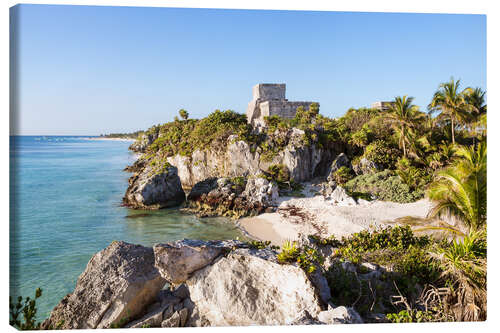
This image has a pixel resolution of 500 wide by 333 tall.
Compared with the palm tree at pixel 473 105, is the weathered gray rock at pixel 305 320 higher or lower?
lower

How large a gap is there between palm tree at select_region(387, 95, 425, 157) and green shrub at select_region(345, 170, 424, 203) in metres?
2.50

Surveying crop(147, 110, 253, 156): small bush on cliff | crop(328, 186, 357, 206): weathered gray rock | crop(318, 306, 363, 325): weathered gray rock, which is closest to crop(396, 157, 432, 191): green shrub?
crop(328, 186, 357, 206): weathered gray rock

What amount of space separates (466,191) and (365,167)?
1125 centimetres

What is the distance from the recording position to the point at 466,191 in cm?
463

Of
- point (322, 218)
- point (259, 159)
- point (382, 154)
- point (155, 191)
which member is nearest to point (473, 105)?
point (382, 154)

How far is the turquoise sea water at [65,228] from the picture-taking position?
14.5 feet

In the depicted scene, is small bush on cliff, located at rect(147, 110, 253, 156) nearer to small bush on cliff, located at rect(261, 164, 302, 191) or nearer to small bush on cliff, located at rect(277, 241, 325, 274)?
small bush on cliff, located at rect(261, 164, 302, 191)

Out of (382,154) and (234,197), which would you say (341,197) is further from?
(234,197)

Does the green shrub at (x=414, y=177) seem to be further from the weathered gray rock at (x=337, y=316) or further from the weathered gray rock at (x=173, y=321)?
the weathered gray rock at (x=173, y=321)

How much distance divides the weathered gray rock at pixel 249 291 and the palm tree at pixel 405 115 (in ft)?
45.5

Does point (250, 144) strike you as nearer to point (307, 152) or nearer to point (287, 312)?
point (307, 152)

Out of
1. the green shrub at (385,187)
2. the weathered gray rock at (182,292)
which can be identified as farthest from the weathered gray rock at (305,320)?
the green shrub at (385,187)
